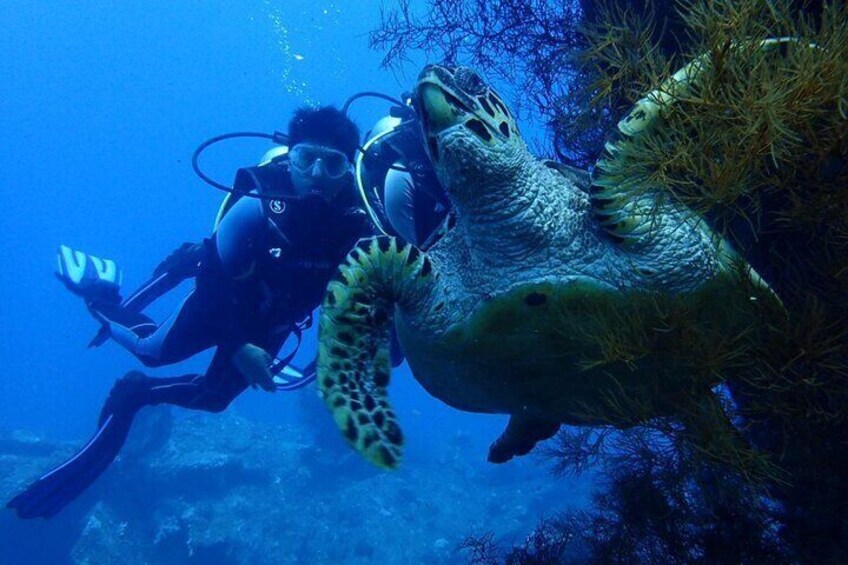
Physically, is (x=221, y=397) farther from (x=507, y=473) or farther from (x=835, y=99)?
(x=507, y=473)

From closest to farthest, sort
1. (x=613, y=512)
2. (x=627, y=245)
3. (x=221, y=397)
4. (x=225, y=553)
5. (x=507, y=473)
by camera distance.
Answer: (x=627, y=245) < (x=613, y=512) < (x=221, y=397) < (x=225, y=553) < (x=507, y=473)

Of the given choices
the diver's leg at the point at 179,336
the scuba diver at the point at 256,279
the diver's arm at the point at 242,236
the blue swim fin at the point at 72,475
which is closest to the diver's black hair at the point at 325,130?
the scuba diver at the point at 256,279

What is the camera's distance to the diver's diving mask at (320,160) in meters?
5.63

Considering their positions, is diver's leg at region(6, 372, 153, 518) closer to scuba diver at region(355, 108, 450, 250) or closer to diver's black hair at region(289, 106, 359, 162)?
diver's black hair at region(289, 106, 359, 162)

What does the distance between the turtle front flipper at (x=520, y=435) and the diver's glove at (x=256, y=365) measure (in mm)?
2791

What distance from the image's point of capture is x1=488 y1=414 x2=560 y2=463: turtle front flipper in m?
3.57

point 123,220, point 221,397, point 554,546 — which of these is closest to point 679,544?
point 554,546

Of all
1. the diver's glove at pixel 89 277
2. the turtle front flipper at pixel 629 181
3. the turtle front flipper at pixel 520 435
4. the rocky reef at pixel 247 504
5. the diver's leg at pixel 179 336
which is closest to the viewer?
the turtle front flipper at pixel 629 181

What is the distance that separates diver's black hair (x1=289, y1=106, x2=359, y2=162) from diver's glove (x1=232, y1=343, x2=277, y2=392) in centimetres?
241

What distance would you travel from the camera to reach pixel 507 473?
70.0 ft

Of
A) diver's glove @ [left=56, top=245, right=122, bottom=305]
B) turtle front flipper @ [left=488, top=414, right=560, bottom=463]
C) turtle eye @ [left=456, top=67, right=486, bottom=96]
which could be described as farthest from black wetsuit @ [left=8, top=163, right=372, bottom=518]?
turtle eye @ [left=456, top=67, right=486, bottom=96]

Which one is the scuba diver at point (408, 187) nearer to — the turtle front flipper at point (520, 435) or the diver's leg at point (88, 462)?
the turtle front flipper at point (520, 435)

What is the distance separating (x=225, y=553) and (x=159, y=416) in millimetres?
5713

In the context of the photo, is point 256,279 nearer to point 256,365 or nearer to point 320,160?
point 256,365
